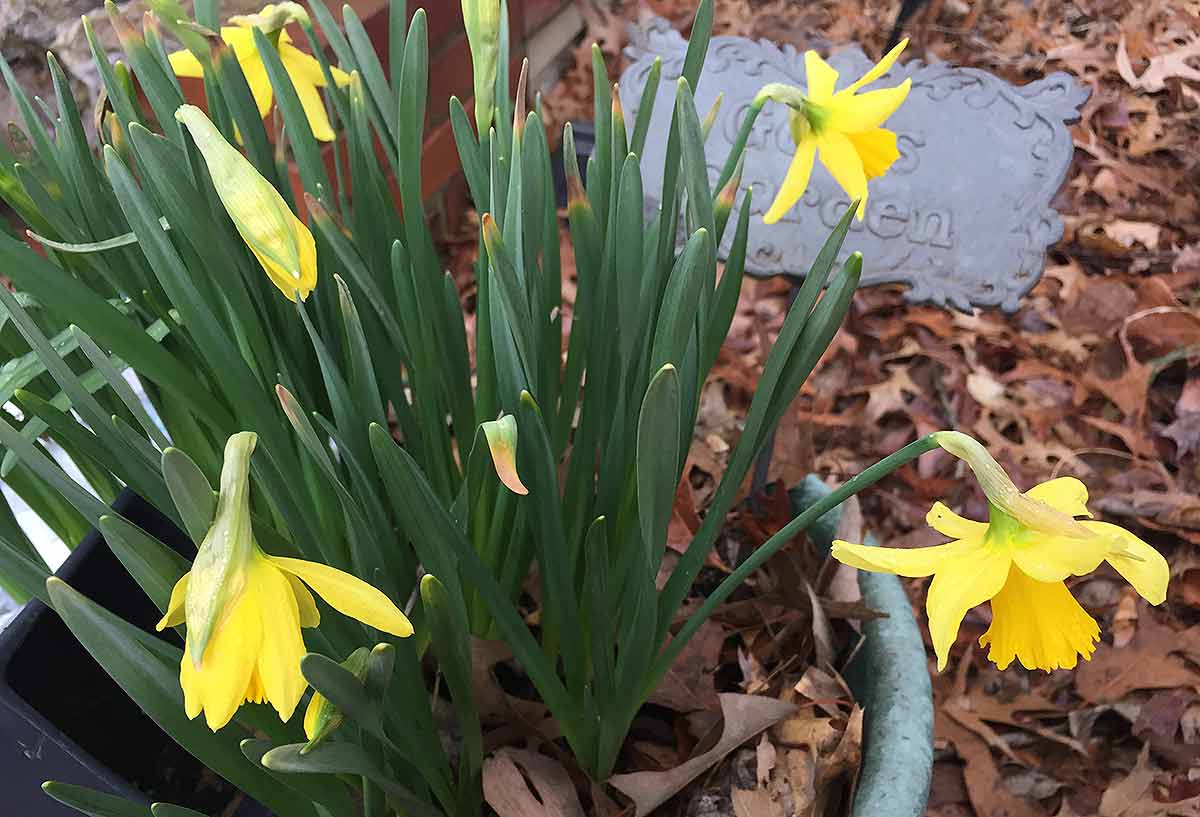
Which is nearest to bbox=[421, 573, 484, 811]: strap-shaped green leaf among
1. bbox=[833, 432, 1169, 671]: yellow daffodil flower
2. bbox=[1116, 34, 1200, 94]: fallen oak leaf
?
bbox=[833, 432, 1169, 671]: yellow daffodil flower

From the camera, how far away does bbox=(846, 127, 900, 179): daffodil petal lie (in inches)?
27.3

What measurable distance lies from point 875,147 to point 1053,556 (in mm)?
385

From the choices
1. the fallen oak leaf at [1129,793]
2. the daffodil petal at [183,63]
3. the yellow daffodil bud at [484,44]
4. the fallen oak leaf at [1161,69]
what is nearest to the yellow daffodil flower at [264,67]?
the daffodil petal at [183,63]

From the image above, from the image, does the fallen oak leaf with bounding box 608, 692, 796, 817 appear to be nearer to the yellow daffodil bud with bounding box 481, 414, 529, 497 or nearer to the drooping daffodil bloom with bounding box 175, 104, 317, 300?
the yellow daffodil bud with bounding box 481, 414, 529, 497

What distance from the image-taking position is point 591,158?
0.69m

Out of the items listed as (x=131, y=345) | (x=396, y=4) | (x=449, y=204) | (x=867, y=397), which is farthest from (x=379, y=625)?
(x=449, y=204)

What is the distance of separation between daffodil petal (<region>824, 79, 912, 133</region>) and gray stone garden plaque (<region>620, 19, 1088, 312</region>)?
26 centimetres

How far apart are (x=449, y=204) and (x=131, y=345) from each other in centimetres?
150

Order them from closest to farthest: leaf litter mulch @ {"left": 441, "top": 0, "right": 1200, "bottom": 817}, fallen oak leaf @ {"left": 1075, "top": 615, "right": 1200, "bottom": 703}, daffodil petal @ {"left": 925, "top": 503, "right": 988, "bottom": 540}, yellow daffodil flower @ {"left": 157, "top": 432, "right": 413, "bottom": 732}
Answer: yellow daffodil flower @ {"left": 157, "top": 432, "right": 413, "bottom": 732} < daffodil petal @ {"left": 925, "top": 503, "right": 988, "bottom": 540} < leaf litter mulch @ {"left": 441, "top": 0, "right": 1200, "bottom": 817} < fallen oak leaf @ {"left": 1075, "top": 615, "right": 1200, "bottom": 703}

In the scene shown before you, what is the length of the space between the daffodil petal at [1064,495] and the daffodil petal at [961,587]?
0.04 m

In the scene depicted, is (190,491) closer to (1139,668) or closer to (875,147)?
(875,147)

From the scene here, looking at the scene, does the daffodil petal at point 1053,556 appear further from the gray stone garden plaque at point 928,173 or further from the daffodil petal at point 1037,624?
the gray stone garden plaque at point 928,173

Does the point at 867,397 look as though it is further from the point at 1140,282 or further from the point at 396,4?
the point at 396,4

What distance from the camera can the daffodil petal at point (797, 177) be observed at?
2.30ft
